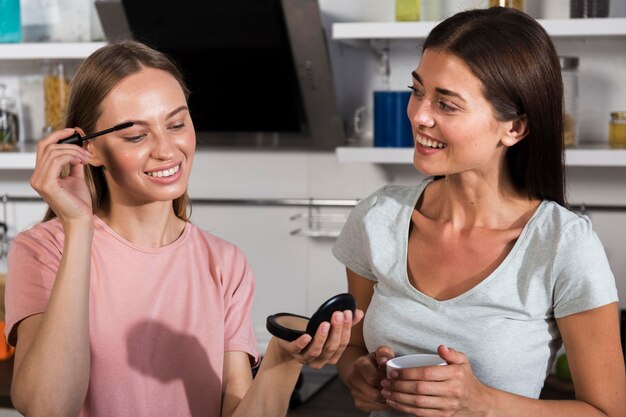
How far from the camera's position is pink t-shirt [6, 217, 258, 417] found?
53.4 inches

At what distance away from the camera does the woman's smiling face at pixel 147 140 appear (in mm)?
1371

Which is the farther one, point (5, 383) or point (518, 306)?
point (5, 383)

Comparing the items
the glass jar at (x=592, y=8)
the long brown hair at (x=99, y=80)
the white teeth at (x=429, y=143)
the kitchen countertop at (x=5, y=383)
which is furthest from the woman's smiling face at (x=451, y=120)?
the kitchen countertop at (x=5, y=383)

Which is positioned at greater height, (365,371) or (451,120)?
(451,120)

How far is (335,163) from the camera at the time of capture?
8.79 feet

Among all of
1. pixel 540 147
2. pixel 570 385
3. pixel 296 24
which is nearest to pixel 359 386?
pixel 540 147

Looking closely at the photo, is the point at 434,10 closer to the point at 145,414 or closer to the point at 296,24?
the point at 296,24

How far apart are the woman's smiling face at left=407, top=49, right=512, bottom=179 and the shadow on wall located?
43 centimetres

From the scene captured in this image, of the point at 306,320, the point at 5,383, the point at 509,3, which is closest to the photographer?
the point at 306,320

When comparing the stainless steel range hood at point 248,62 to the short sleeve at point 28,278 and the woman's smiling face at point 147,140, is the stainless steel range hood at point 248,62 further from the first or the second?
the short sleeve at point 28,278

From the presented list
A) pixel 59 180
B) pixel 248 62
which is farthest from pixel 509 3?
pixel 59 180

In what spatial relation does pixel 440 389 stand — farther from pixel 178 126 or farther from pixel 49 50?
pixel 49 50

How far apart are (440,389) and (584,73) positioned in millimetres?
1479

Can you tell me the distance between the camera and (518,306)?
137 cm
